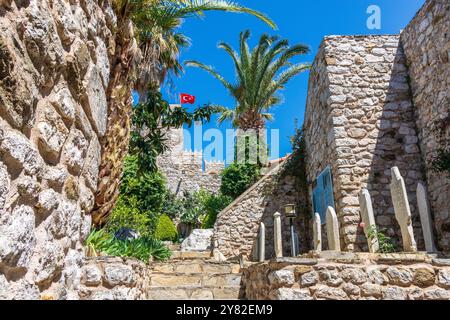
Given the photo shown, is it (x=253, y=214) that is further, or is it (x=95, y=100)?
(x=253, y=214)

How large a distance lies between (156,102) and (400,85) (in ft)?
19.5

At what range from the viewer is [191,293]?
5180 mm

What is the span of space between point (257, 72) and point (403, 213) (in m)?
11.0

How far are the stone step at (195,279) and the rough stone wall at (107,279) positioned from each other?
8.11 feet

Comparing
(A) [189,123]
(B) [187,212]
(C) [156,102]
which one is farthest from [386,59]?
(B) [187,212]

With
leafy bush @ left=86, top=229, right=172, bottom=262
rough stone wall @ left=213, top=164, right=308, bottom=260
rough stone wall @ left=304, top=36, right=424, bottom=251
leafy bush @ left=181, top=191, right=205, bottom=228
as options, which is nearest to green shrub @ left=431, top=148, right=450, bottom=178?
rough stone wall @ left=304, top=36, right=424, bottom=251

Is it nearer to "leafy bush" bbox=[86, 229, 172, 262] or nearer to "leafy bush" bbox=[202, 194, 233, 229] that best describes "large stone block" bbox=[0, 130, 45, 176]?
"leafy bush" bbox=[86, 229, 172, 262]

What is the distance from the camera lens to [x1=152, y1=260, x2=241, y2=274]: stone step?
6.26 m

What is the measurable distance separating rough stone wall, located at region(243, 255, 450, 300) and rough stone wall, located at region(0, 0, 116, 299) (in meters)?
2.14

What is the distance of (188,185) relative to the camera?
23.4 metres

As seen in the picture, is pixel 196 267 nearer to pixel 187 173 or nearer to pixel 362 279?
pixel 362 279

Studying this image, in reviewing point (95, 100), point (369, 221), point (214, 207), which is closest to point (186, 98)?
point (214, 207)

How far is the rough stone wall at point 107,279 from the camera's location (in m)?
2.62

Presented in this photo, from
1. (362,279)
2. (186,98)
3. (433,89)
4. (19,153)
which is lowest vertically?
(362,279)
